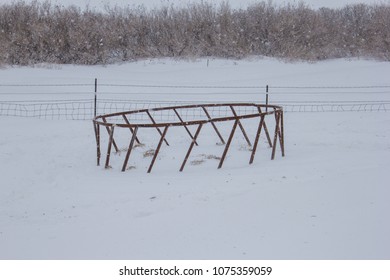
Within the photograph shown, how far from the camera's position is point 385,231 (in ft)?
16.7

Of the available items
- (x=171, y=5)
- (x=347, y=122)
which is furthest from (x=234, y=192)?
(x=171, y=5)

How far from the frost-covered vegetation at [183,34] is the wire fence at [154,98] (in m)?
4.95

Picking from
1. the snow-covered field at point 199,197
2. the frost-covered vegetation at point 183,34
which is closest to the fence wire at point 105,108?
the snow-covered field at point 199,197

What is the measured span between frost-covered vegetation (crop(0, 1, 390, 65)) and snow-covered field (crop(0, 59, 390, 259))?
10383 mm

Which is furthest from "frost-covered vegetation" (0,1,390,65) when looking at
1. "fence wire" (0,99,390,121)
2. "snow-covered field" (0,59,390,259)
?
"snow-covered field" (0,59,390,259)

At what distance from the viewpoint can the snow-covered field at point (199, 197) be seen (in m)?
5.03

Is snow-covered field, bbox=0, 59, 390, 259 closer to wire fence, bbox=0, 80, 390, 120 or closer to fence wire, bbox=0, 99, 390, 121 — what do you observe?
fence wire, bbox=0, 99, 390, 121

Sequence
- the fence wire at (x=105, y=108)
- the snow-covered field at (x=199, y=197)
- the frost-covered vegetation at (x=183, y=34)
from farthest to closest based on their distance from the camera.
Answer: the frost-covered vegetation at (x=183, y=34), the fence wire at (x=105, y=108), the snow-covered field at (x=199, y=197)

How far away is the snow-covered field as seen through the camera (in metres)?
5.03

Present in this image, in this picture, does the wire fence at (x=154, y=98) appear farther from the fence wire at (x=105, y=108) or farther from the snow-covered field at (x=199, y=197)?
the snow-covered field at (x=199, y=197)

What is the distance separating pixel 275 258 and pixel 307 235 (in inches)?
25.8

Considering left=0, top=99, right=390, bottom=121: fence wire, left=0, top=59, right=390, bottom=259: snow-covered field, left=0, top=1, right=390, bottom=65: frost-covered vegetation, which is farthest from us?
left=0, top=1, right=390, bottom=65: frost-covered vegetation

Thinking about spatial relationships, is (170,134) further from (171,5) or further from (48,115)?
(171,5)

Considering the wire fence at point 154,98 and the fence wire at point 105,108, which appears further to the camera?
the wire fence at point 154,98
